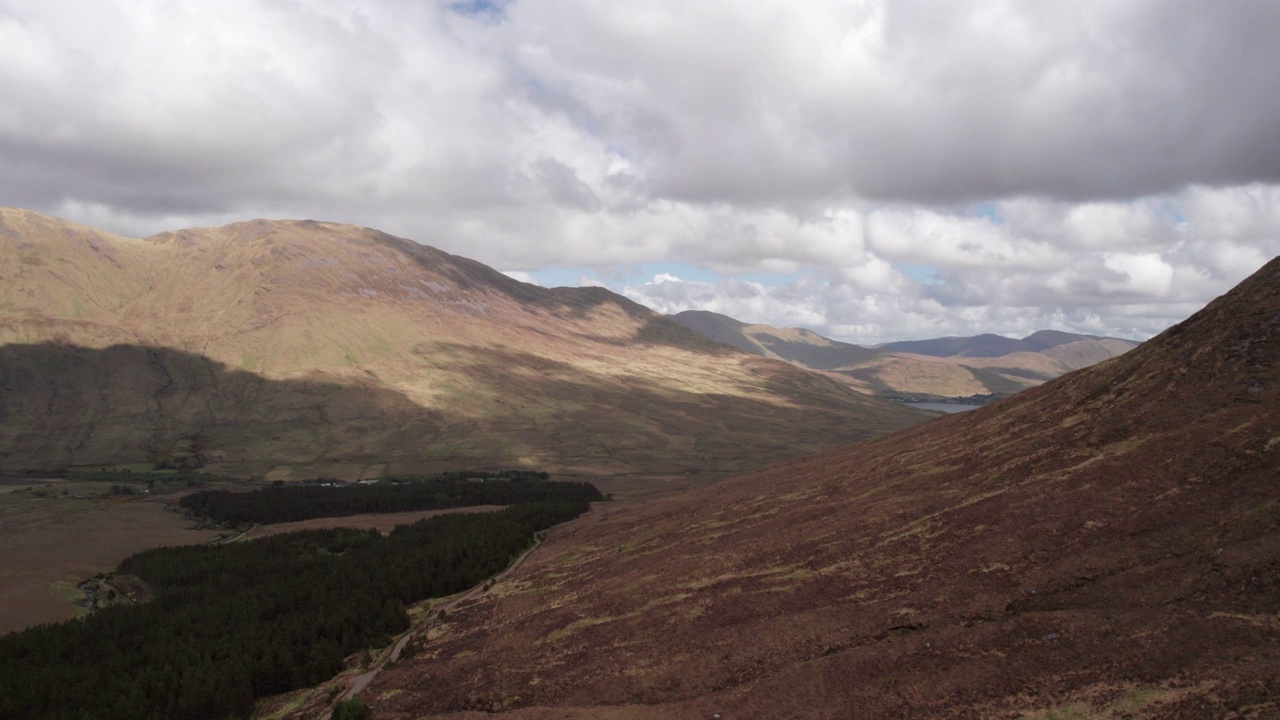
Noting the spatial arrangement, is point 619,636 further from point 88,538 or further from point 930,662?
point 88,538

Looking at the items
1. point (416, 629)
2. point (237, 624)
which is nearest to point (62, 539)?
point (237, 624)

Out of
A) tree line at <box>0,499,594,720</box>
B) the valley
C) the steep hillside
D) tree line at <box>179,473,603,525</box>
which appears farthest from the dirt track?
tree line at <box>179,473,603,525</box>

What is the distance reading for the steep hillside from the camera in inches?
1332

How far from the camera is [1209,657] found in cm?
3073

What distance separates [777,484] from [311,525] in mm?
108820

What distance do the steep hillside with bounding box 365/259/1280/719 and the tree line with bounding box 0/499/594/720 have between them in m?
16.4

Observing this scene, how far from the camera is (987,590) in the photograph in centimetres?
4466

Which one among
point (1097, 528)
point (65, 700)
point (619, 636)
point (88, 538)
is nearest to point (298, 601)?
point (65, 700)

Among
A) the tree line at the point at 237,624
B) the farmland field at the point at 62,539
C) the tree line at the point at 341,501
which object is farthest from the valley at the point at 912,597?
the tree line at the point at 341,501

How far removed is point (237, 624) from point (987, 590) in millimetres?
84059

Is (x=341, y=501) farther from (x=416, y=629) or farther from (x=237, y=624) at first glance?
(x=416, y=629)

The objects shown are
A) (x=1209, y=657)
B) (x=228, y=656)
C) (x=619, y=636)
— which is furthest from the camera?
(x=228, y=656)

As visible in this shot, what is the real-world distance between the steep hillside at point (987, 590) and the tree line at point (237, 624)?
16.4 meters

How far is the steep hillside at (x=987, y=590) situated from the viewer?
33844 millimetres
